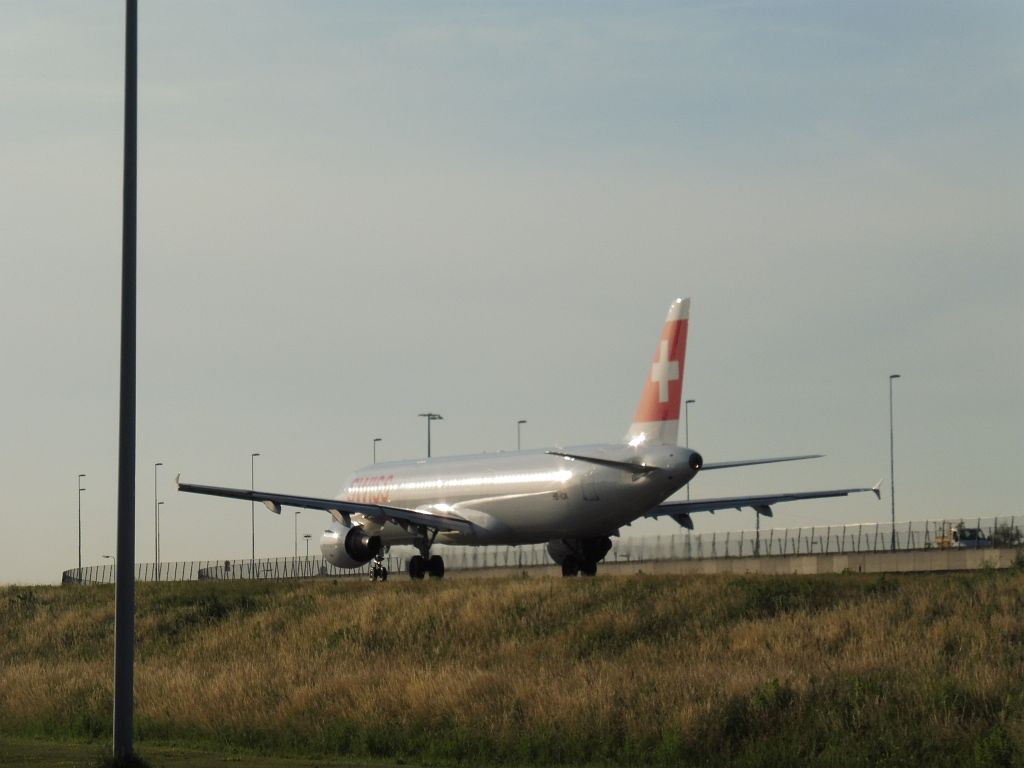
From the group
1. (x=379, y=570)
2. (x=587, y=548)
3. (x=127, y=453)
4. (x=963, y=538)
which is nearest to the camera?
(x=127, y=453)

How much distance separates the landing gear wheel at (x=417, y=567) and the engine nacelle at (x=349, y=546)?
4.15 ft

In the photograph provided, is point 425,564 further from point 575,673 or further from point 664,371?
point 575,673

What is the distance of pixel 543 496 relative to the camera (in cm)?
5016

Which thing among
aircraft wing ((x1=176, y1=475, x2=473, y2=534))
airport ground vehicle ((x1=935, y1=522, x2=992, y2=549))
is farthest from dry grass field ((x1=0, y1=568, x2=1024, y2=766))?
airport ground vehicle ((x1=935, y1=522, x2=992, y2=549))

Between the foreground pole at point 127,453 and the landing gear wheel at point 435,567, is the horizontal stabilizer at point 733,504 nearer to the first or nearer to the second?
the landing gear wheel at point 435,567

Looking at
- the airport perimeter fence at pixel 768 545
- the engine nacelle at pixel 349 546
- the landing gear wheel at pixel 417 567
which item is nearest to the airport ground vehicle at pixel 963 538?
the airport perimeter fence at pixel 768 545

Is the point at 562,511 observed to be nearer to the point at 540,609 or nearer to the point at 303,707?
the point at 540,609

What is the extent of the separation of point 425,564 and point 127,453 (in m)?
33.3

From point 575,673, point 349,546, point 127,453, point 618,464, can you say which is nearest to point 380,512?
point 349,546

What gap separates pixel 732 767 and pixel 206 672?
18.7 meters

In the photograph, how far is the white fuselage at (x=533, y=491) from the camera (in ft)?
155

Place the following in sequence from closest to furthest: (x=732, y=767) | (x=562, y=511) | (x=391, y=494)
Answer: (x=732, y=767)
(x=562, y=511)
(x=391, y=494)

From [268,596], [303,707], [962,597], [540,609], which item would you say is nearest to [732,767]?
[303,707]

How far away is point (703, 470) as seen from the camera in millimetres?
47781
